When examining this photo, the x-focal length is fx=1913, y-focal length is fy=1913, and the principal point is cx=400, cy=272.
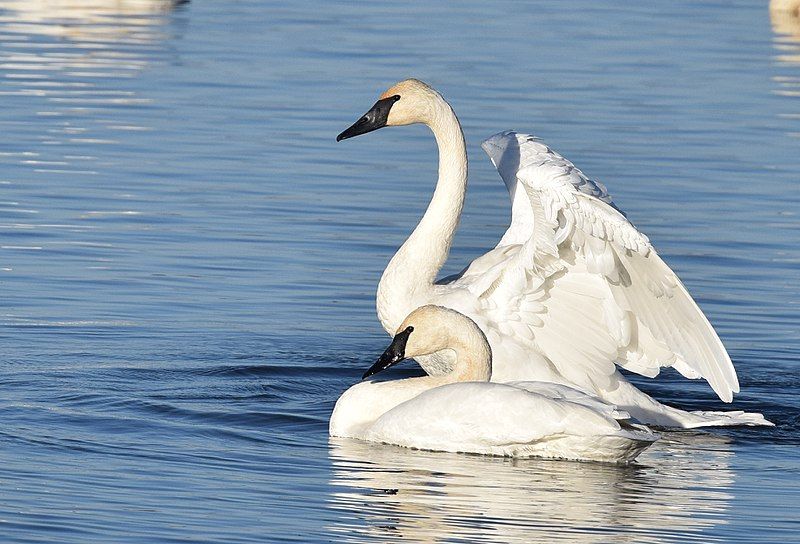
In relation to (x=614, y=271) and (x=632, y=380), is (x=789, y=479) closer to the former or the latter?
(x=614, y=271)

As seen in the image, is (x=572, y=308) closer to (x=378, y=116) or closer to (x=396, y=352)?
(x=396, y=352)

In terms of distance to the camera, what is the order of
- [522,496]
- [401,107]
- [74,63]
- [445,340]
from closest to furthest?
1. [522,496]
2. [445,340]
3. [401,107]
4. [74,63]

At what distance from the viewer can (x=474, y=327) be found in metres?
9.43

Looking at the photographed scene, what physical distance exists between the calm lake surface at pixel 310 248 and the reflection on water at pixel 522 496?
0.08 feet

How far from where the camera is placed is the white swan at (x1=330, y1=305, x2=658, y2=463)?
884cm

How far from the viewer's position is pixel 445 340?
31.0 feet

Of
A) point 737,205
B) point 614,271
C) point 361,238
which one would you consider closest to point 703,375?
point 614,271

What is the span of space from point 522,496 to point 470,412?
874 mm

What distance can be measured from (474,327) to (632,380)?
8.10 ft

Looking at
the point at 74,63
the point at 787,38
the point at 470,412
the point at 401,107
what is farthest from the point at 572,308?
the point at 787,38

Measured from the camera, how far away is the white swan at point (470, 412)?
884 centimetres

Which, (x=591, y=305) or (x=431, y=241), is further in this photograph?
(x=431, y=241)

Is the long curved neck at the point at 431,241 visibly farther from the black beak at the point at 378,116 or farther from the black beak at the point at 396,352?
the black beak at the point at 396,352

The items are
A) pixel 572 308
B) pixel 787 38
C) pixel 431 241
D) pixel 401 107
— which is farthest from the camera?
pixel 787 38
